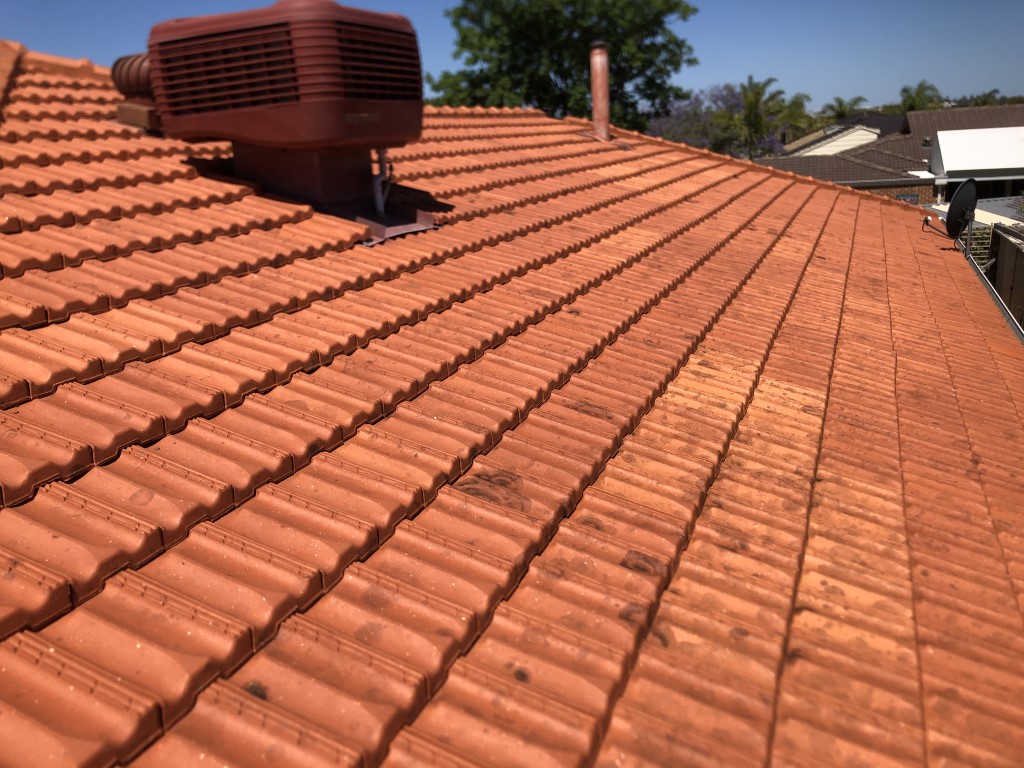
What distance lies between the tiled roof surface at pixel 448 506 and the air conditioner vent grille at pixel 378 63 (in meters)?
0.82

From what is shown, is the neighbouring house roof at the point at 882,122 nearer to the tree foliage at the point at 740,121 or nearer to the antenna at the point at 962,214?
the tree foliage at the point at 740,121

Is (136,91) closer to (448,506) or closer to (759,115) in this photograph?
(448,506)

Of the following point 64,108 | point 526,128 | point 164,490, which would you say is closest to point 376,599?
point 164,490

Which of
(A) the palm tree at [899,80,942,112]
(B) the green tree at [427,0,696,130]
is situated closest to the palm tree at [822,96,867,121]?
(A) the palm tree at [899,80,942,112]

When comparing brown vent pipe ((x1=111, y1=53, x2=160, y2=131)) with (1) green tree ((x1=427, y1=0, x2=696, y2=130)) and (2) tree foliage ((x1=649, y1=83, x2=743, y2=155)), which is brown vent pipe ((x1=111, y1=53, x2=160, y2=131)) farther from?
(2) tree foliage ((x1=649, y1=83, x2=743, y2=155))

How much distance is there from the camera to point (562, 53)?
3394 centimetres

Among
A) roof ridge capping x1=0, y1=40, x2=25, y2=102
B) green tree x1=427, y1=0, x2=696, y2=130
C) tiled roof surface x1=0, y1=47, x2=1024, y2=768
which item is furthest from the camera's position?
green tree x1=427, y1=0, x2=696, y2=130

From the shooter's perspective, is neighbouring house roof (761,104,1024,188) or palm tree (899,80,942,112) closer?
neighbouring house roof (761,104,1024,188)

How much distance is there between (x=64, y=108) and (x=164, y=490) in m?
4.53

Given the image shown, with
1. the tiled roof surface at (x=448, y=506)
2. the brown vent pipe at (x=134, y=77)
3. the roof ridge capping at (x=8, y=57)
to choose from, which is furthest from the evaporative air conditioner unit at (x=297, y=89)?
the roof ridge capping at (x=8, y=57)

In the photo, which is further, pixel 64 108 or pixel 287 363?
pixel 64 108

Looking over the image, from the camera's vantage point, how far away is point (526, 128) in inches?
377

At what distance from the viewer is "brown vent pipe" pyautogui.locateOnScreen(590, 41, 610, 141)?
35.6 feet

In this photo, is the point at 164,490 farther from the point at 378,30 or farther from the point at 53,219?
the point at 378,30
